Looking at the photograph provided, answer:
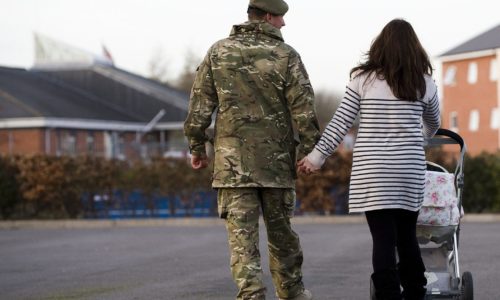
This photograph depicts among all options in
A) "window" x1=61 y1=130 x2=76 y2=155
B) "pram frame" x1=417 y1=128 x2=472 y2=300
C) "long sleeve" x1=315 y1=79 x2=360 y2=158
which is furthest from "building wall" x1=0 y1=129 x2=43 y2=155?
"long sleeve" x1=315 y1=79 x2=360 y2=158

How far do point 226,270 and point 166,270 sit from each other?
0.70m

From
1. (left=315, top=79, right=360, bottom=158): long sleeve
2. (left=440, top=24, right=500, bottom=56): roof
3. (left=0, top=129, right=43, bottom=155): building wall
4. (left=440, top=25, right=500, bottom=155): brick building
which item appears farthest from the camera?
(left=440, top=25, right=500, bottom=155): brick building

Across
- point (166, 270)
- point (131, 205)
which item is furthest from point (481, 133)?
point (166, 270)

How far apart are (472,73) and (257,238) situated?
239ft

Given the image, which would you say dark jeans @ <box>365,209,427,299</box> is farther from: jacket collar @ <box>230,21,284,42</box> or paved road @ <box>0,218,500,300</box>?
paved road @ <box>0,218,500,300</box>

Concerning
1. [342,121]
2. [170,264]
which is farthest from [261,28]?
[170,264]

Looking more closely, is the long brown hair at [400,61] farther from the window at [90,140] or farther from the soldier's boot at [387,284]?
the window at [90,140]

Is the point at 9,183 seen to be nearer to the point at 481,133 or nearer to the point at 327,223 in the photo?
the point at 327,223

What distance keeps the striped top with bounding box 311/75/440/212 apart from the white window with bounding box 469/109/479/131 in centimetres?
7360

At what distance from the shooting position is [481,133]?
78.8 metres

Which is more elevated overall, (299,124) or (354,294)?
(299,124)

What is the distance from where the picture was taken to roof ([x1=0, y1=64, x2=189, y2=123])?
66.7 m

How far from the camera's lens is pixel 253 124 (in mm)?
6949

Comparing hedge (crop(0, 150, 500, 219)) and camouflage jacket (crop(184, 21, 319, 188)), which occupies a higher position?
camouflage jacket (crop(184, 21, 319, 188))
